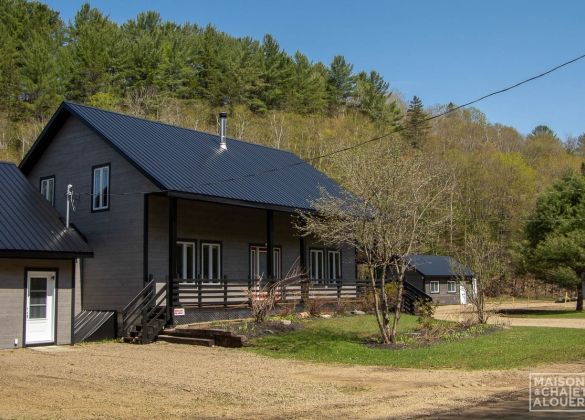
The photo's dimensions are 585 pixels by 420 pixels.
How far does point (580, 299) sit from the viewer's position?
39719 mm

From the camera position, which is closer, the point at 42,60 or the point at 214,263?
the point at 214,263

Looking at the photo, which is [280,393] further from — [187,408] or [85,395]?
[85,395]

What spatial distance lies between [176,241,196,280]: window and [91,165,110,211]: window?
299 cm

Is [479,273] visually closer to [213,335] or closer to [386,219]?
[386,219]

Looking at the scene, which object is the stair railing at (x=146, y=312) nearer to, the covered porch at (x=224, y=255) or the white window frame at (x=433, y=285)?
the covered porch at (x=224, y=255)

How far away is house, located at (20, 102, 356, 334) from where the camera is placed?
71.4 ft

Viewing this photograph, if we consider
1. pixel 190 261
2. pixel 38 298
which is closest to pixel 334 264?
pixel 190 261

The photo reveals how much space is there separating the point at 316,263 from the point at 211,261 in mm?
6390

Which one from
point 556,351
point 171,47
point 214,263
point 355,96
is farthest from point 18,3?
point 556,351

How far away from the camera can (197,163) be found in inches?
960

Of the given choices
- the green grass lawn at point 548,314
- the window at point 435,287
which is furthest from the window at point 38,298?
the window at point 435,287

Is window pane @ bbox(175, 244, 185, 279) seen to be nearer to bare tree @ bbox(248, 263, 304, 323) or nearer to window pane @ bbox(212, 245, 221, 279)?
window pane @ bbox(212, 245, 221, 279)

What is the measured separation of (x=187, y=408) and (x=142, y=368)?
189 inches

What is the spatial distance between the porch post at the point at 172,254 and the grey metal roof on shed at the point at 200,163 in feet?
2.41
